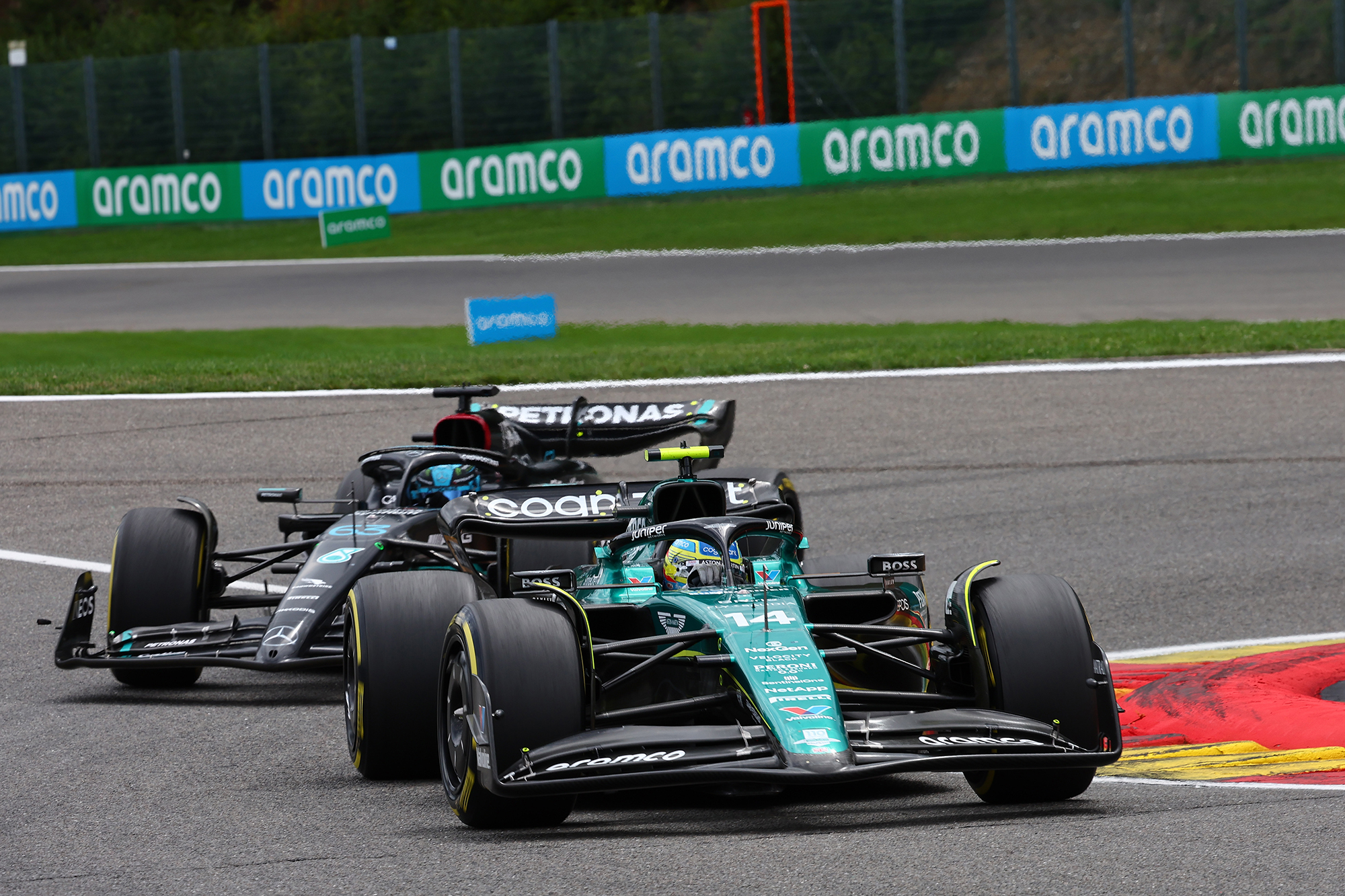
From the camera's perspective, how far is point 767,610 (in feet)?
19.6

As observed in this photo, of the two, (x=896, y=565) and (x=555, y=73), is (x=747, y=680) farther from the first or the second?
(x=555, y=73)

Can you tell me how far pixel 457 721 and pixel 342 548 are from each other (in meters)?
2.77

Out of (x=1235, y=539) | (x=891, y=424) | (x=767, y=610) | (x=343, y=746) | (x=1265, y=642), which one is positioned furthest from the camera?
(x=891, y=424)

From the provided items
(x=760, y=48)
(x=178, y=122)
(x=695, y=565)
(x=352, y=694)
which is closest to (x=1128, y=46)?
(x=760, y=48)

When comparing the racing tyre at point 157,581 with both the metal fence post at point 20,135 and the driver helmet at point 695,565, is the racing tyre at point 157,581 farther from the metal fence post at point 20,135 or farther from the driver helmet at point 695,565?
the metal fence post at point 20,135

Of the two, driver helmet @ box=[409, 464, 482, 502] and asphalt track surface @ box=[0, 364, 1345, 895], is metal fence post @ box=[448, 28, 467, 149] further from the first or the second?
driver helmet @ box=[409, 464, 482, 502]

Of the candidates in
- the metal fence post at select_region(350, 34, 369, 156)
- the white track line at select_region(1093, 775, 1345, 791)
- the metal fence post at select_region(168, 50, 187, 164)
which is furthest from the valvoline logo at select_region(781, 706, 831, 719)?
the metal fence post at select_region(168, 50, 187, 164)

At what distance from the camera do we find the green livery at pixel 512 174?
101 ft

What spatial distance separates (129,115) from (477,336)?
55.7 ft

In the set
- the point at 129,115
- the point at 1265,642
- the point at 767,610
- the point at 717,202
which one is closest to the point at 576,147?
the point at 717,202

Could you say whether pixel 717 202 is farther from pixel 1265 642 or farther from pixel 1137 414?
pixel 1265 642

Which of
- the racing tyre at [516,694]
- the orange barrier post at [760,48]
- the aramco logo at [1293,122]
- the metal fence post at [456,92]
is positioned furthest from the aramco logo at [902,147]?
the racing tyre at [516,694]

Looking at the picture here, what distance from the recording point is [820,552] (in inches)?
432

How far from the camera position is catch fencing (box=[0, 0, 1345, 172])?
101ft
